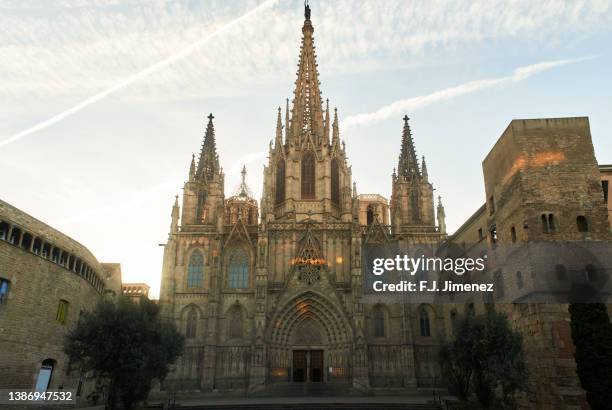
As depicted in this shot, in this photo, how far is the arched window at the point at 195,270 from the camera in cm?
3956

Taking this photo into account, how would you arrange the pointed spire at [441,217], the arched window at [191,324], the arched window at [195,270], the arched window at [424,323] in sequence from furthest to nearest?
1. the pointed spire at [441,217]
2. the arched window at [195,270]
3. the arched window at [424,323]
4. the arched window at [191,324]

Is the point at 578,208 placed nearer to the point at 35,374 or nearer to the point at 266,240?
the point at 266,240

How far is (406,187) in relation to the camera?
145ft

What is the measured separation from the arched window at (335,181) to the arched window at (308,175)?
1826 mm

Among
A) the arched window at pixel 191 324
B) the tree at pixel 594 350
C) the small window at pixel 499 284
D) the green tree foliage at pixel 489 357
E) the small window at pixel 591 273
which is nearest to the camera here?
the tree at pixel 594 350

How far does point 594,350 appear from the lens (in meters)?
19.1

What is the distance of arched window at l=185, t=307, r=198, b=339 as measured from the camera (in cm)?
3791

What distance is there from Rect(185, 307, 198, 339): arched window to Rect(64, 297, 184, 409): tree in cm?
1447

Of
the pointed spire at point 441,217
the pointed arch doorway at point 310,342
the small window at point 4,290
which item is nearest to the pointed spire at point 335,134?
the pointed spire at point 441,217

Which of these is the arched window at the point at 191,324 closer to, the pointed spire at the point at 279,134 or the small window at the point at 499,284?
the pointed spire at the point at 279,134

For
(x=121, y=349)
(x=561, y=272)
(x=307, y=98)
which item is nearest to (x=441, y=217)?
(x=307, y=98)

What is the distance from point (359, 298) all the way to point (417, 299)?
5029 mm

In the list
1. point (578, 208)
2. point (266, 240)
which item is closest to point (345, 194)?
point (266, 240)

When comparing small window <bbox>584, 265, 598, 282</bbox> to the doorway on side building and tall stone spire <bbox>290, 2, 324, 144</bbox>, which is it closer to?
the doorway on side building
